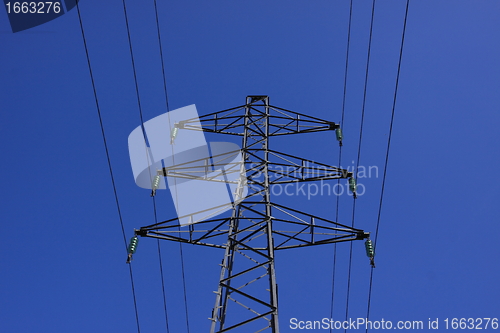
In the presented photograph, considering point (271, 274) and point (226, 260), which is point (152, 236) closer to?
point (226, 260)

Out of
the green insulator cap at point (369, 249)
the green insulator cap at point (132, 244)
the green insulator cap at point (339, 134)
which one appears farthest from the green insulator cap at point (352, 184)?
the green insulator cap at point (132, 244)

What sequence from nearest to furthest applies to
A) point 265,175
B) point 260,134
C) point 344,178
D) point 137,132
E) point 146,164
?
1. point 265,175
2. point 344,178
3. point 260,134
4. point 146,164
5. point 137,132

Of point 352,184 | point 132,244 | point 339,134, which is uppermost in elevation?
point 339,134

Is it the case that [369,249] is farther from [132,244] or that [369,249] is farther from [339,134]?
[132,244]

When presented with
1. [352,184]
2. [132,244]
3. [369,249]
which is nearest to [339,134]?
[352,184]

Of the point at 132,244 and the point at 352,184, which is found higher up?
the point at 352,184

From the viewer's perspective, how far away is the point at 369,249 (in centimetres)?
1062

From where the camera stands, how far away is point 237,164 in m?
13.1

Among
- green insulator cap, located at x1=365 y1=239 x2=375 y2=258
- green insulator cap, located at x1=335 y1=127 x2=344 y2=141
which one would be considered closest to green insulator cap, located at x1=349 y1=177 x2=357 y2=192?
green insulator cap, located at x1=365 y1=239 x2=375 y2=258

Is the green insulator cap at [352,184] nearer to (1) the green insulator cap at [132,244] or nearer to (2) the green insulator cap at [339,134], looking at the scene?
(2) the green insulator cap at [339,134]

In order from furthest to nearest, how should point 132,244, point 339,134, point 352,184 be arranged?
point 339,134, point 352,184, point 132,244

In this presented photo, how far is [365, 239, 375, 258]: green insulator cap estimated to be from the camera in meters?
10.5

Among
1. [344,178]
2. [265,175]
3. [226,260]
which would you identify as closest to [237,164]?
[265,175]

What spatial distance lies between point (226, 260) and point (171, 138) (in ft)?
24.4
